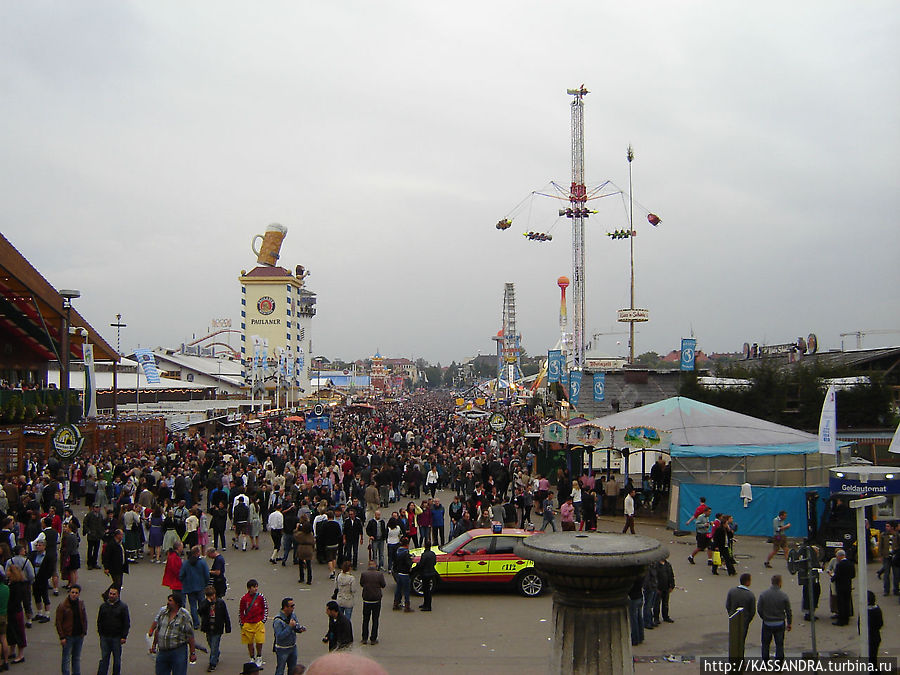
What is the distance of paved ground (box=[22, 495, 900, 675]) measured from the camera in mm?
9180

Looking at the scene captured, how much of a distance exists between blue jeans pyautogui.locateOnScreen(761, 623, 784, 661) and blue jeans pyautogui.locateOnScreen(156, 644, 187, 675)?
6540 mm

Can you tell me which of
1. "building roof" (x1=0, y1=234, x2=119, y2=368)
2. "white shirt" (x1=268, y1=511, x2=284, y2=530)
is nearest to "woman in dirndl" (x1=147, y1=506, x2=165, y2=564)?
"white shirt" (x1=268, y1=511, x2=284, y2=530)

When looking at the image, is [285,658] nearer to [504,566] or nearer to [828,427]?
[504,566]

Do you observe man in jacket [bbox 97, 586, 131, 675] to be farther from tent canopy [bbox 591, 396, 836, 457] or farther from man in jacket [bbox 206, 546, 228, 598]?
tent canopy [bbox 591, 396, 836, 457]

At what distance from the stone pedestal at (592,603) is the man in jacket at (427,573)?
685 cm

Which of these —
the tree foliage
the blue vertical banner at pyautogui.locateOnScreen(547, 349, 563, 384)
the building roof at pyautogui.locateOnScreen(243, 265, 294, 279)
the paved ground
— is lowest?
the paved ground

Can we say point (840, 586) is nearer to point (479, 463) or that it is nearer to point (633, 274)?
point (479, 463)

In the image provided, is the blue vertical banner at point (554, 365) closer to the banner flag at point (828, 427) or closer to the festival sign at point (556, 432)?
the festival sign at point (556, 432)

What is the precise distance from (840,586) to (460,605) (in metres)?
5.58

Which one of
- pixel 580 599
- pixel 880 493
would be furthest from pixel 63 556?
pixel 880 493

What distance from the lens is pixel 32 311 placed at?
2866 centimetres

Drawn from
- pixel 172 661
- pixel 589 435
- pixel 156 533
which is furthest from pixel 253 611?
pixel 589 435

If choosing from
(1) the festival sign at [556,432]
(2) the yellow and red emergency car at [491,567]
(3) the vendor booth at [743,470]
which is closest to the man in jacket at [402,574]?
(2) the yellow and red emergency car at [491,567]

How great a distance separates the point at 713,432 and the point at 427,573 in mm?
10356
